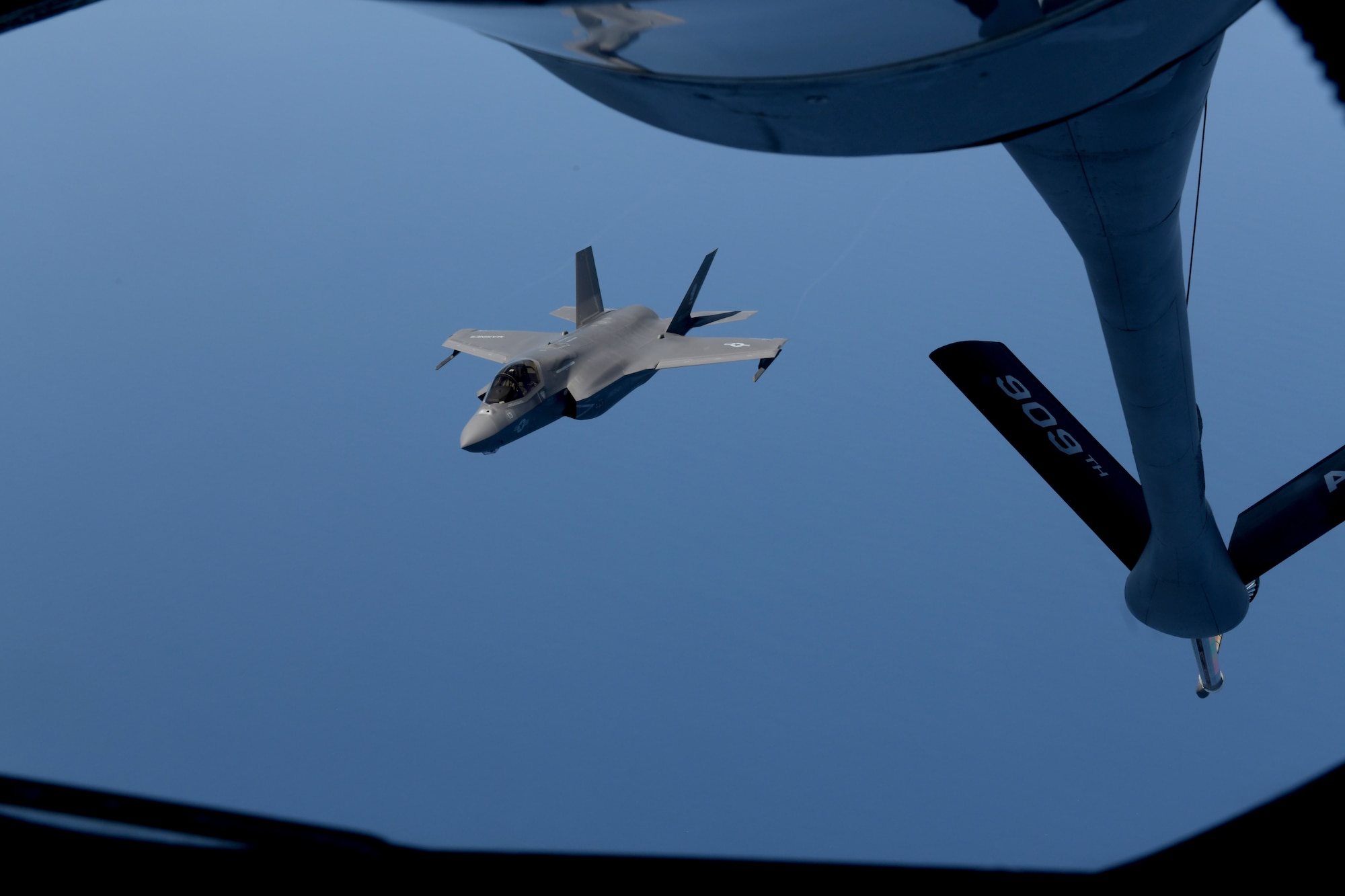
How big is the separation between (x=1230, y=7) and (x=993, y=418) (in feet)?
16.6

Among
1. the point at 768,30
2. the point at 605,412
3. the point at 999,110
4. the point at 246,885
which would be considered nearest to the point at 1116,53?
the point at 999,110

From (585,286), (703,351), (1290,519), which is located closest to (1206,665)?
(1290,519)

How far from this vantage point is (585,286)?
1581 centimetres

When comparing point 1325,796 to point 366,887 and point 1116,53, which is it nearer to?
point 1116,53

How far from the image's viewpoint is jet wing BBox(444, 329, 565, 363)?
51.3 feet

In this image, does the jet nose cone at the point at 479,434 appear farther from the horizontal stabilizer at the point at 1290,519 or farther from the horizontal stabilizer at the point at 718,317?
the horizontal stabilizer at the point at 1290,519

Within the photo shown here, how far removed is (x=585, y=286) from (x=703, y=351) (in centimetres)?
249

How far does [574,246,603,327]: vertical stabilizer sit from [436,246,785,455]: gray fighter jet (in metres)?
0.01

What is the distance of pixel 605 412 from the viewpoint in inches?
581

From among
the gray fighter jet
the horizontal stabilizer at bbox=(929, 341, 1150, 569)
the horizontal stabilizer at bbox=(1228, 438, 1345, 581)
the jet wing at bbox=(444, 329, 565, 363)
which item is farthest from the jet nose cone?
the horizontal stabilizer at bbox=(1228, 438, 1345, 581)

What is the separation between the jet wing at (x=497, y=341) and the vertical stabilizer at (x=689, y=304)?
72.6 inches

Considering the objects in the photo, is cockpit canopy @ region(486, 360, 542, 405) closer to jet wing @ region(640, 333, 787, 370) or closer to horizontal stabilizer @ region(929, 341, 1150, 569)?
jet wing @ region(640, 333, 787, 370)

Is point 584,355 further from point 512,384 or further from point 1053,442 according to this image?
point 1053,442

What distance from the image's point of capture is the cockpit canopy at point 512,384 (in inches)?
518
